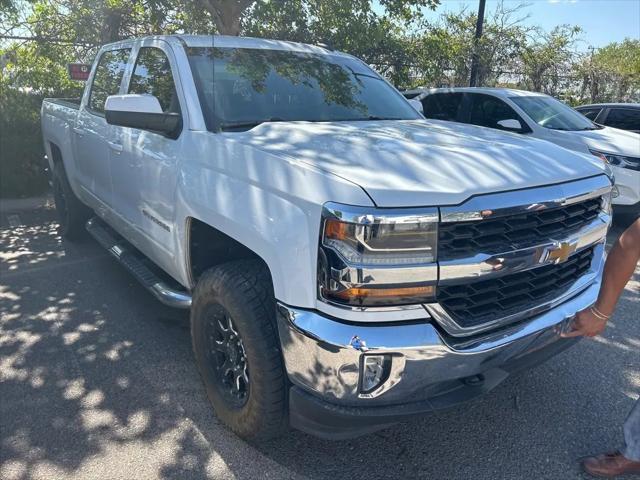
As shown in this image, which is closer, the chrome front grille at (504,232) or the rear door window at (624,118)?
the chrome front grille at (504,232)

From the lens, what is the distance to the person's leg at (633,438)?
2430 mm

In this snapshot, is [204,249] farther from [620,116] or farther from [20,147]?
[620,116]

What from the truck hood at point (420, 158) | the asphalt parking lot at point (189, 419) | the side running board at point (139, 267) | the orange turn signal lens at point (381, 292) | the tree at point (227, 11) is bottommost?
the asphalt parking lot at point (189, 419)

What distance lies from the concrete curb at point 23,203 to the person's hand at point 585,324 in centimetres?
738

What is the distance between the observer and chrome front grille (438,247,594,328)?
83.8 inches

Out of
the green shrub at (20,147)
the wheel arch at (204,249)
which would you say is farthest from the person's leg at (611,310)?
the green shrub at (20,147)

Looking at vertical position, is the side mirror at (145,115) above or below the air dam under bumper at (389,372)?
above

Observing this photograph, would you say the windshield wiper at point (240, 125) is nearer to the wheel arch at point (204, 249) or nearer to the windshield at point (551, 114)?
the wheel arch at point (204, 249)

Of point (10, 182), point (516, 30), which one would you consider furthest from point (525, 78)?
point (10, 182)

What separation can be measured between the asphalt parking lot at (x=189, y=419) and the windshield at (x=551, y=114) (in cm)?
379

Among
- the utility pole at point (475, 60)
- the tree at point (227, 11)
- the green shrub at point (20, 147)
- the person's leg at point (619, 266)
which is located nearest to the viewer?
the person's leg at point (619, 266)

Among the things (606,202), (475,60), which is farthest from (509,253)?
(475,60)

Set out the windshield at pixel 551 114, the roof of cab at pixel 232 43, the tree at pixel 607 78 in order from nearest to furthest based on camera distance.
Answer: the roof of cab at pixel 232 43
the windshield at pixel 551 114
the tree at pixel 607 78

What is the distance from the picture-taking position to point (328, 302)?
204 cm
